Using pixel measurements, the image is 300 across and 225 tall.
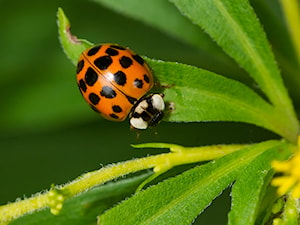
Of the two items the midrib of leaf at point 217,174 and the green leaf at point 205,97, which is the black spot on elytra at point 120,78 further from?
the midrib of leaf at point 217,174

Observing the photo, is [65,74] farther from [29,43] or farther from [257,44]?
[257,44]

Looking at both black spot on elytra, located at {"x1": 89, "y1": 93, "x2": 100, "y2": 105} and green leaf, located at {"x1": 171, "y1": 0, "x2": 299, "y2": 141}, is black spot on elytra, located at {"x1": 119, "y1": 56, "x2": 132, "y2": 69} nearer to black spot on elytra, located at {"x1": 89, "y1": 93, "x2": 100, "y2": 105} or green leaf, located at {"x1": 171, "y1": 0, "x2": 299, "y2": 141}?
black spot on elytra, located at {"x1": 89, "y1": 93, "x2": 100, "y2": 105}

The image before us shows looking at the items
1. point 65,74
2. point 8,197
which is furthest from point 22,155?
point 65,74

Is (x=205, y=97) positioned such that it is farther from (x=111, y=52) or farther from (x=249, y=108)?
(x=111, y=52)

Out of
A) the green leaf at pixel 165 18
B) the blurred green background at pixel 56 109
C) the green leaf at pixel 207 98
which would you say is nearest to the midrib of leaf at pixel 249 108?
the green leaf at pixel 207 98

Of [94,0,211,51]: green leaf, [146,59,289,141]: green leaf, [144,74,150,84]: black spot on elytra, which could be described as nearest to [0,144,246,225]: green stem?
[146,59,289,141]: green leaf
